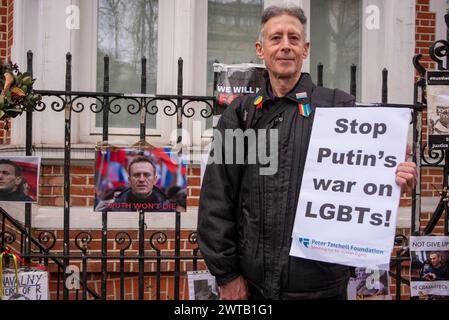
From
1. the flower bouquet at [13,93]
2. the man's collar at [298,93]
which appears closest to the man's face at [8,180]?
the flower bouquet at [13,93]

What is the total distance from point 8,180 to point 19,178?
0.07 m

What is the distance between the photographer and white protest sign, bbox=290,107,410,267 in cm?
217

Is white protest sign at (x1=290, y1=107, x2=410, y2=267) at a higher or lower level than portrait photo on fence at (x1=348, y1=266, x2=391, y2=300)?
higher

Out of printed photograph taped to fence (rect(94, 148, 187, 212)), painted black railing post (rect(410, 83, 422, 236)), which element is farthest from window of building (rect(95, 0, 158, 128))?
Answer: painted black railing post (rect(410, 83, 422, 236))

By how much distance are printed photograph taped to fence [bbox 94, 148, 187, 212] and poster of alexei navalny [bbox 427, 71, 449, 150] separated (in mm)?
1631

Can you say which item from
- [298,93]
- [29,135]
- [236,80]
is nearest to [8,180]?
[29,135]

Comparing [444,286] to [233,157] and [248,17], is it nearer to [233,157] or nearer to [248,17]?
[233,157]

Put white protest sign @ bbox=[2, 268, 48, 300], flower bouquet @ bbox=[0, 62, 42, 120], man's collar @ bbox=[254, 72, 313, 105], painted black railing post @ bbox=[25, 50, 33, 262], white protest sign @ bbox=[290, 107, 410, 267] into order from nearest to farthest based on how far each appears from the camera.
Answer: white protest sign @ bbox=[290, 107, 410, 267] < man's collar @ bbox=[254, 72, 313, 105] < flower bouquet @ bbox=[0, 62, 42, 120] < white protest sign @ bbox=[2, 268, 48, 300] < painted black railing post @ bbox=[25, 50, 33, 262]

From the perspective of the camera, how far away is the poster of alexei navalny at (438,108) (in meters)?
3.21

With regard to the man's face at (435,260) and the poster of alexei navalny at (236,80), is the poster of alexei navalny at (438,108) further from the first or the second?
the poster of alexei navalny at (236,80)

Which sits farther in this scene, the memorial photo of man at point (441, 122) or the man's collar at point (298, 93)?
the memorial photo of man at point (441, 122)

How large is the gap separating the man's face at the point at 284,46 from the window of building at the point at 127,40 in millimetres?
2405

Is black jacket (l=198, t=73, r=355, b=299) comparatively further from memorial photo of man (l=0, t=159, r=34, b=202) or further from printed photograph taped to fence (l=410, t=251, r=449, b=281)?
memorial photo of man (l=0, t=159, r=34, b=202)

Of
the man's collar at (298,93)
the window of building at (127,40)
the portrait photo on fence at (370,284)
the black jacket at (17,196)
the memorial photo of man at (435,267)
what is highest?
the window of building at (127,40)
